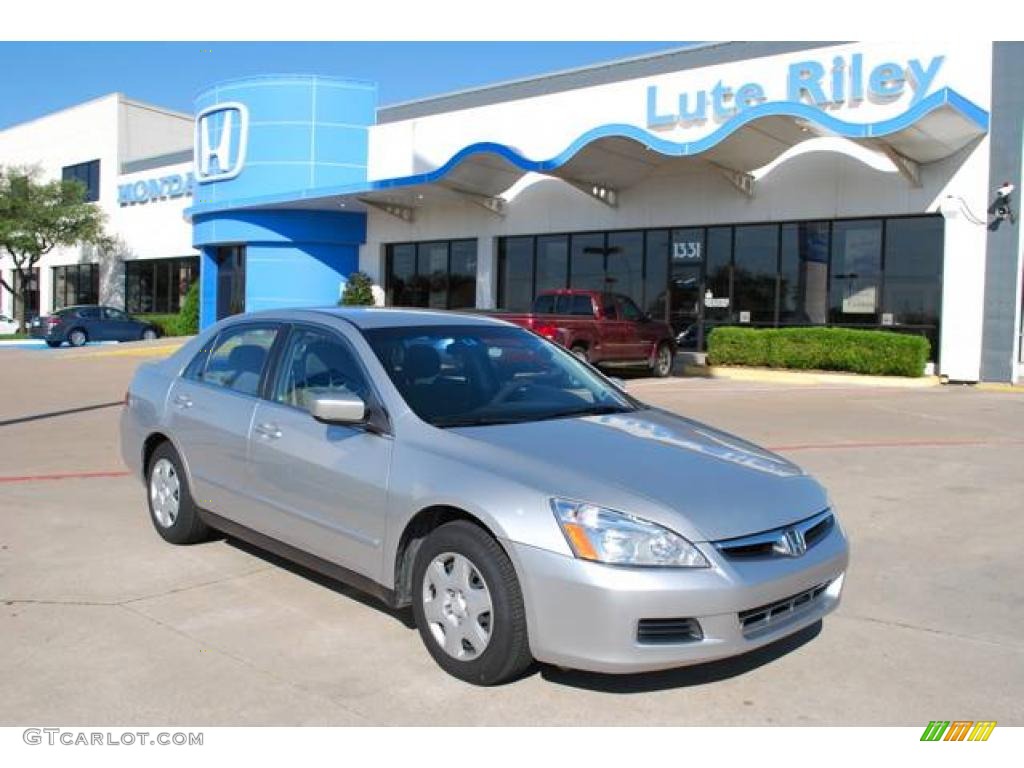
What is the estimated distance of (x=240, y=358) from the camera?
5.86 meters

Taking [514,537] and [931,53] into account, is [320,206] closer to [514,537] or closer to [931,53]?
[931,53]

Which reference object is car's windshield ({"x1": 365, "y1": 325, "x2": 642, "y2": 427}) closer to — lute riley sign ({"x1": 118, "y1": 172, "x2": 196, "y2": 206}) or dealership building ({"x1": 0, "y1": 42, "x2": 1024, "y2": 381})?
dealership building ({"x1": 0, "y1": 42, "x2": 1024, "y2": 381})

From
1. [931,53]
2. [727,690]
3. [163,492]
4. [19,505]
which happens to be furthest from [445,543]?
[931,53]

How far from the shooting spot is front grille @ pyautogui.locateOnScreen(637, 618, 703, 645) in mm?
3686

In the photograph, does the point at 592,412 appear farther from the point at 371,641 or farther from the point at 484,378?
the point at 371,641

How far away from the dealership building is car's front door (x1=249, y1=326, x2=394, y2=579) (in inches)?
543

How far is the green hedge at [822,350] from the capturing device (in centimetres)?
1781

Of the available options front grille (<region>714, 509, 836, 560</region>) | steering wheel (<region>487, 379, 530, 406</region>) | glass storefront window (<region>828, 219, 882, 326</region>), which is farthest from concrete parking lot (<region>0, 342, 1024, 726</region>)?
glass storefront window (<region>828, 219, 882, 326</region>)

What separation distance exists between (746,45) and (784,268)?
4.71 meters

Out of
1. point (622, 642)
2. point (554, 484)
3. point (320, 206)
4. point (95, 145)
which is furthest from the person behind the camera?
point (95, 145)

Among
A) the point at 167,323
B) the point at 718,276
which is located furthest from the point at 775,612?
the point at 167,323

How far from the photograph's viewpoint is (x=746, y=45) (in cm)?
2022

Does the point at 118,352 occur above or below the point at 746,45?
below

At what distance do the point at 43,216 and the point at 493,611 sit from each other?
38993mm
